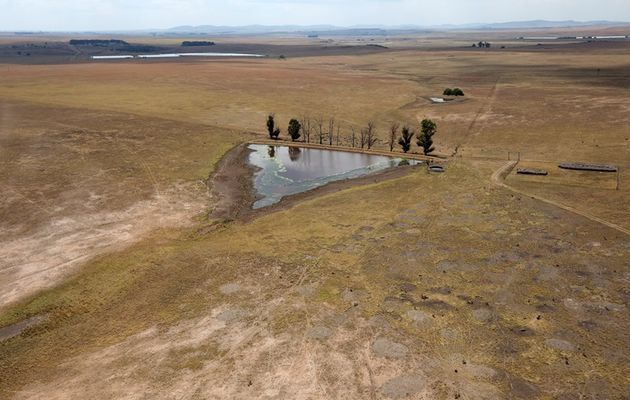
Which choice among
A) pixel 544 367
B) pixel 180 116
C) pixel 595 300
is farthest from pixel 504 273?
pixel 180 116

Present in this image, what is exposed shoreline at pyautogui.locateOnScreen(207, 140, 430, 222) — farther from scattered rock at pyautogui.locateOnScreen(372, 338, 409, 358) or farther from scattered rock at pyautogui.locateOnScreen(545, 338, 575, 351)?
scattered rock at pyautogui.locateOnScreen(545, 338, 575, 351)

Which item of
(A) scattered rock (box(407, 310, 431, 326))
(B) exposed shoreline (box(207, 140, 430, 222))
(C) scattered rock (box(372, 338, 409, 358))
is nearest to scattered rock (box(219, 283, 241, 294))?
(C) scattered rock (box(372, 338, 409, 358))

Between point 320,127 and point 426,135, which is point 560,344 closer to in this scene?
point 426,135

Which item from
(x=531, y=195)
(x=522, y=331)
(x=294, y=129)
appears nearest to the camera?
(x=522, y=331)

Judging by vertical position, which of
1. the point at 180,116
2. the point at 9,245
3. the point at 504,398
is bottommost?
the point at 504,398

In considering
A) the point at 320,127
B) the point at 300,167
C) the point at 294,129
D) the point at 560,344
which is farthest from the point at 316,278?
the point at 320,127

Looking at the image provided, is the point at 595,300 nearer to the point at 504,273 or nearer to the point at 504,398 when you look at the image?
the point at 504,273

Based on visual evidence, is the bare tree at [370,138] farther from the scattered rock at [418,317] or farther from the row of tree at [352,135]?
the scattered rock at [418,317]
